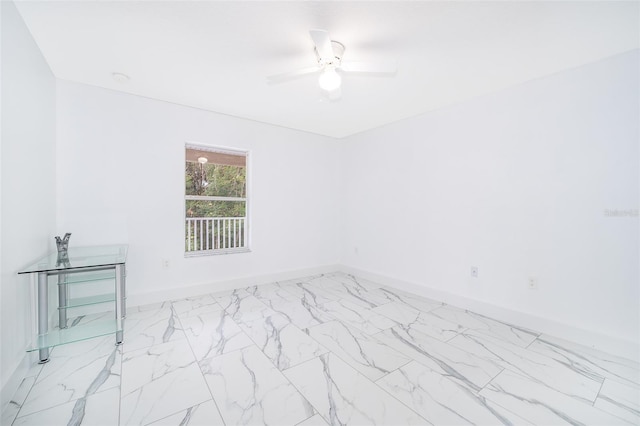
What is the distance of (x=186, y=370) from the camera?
1.96 m

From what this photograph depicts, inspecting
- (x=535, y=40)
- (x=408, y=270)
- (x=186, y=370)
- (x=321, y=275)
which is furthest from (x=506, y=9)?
(x=321, y=275)

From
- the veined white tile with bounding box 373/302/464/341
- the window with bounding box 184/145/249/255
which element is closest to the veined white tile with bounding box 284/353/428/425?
the veined white tile with bounding box 373/302/464/341

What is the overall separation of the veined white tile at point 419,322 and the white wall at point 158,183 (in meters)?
1.82

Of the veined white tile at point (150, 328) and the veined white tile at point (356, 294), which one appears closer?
the veined white tile at point (150, 328)

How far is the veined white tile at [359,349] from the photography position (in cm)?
201

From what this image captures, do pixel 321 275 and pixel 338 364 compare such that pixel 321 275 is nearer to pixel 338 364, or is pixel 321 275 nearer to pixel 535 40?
pixel 338 364

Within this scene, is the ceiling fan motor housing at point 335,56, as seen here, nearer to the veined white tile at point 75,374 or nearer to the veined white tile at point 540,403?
the veined white tile at point 540,403

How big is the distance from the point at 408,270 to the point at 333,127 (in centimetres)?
241

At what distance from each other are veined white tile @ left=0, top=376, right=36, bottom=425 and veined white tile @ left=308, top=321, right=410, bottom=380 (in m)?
1.90

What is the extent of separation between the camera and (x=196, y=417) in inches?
60.2

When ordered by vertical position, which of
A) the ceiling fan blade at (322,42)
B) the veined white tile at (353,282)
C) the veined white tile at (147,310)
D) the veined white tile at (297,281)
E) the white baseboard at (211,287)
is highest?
the ceiling fan blade at (322,42)

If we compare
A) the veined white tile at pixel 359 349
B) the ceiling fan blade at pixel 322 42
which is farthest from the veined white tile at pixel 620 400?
the ceiling fan blade at pixel 322 42

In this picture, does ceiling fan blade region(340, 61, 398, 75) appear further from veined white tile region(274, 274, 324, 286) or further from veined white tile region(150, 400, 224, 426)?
veined white tile region(274, 274, 324, 286)

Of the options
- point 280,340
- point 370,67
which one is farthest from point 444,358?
point 370,67
